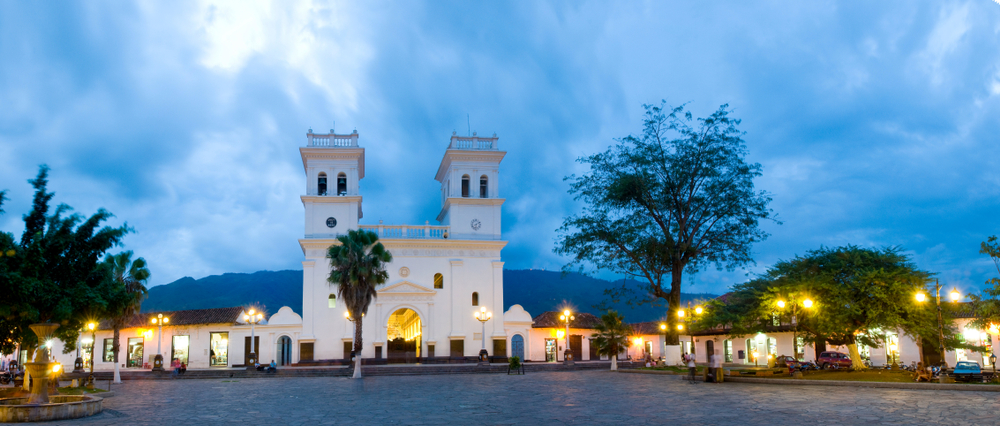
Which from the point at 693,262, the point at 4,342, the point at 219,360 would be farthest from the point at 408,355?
the point at 4,342

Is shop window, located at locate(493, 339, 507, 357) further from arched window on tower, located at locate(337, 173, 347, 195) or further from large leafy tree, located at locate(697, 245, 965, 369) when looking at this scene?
large leafy tree, located at locate(697, 245, 965, 369)

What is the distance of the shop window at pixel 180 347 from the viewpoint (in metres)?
41.4

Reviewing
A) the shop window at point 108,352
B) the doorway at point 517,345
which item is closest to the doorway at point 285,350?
the shop window at point 108,352

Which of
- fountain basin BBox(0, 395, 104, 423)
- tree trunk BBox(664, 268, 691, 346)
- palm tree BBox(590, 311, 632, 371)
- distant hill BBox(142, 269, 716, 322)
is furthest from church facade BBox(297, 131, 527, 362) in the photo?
distant hill BBox(142, 269, 716, 322)

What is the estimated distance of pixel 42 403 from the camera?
13.8 metres

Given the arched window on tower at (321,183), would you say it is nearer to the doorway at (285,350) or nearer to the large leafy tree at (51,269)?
the doorway at (285,350)

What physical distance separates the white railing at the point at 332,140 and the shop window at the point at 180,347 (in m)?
14.5

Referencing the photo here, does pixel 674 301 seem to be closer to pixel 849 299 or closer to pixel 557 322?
pixel 849 299

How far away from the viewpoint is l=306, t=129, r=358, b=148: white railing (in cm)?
4203

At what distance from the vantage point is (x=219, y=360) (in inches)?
1625

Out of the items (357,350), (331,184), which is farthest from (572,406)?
(331,184)

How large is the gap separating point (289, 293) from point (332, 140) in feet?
385

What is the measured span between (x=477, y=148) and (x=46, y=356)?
1215 inches

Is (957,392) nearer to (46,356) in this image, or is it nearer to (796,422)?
(796,422)
